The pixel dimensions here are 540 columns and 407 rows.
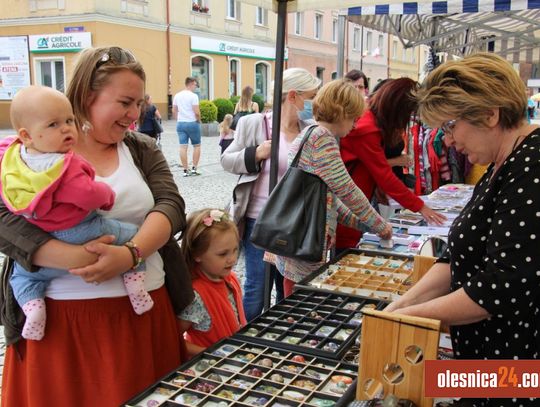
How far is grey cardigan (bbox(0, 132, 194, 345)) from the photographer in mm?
1430

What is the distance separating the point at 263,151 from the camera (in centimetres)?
278

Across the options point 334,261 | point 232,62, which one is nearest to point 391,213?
point 334,261

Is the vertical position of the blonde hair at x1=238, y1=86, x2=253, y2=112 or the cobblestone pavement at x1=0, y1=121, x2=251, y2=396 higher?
the blonde hair at x1=238, y1=86, x2=253, y2=112

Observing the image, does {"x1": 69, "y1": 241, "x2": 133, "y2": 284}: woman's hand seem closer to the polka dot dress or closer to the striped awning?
the polka dot dress

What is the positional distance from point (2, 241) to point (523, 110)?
1336 millimetres

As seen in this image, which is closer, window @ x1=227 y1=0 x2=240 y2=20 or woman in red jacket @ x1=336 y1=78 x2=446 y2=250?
woman in red jacket @ x1=336 y1=78 x2=446 y2=250

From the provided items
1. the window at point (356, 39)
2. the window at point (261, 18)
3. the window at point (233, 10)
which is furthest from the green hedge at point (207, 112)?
the window at point (356, 39)

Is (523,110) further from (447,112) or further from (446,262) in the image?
(446,262)

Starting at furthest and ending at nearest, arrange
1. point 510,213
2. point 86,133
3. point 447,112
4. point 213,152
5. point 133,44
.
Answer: point 133,44, point 213,152, point 86,133, point 447,112, point 510,213

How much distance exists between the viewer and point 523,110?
50.2 inches

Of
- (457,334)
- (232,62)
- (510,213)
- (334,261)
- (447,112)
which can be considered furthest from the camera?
(232,62)

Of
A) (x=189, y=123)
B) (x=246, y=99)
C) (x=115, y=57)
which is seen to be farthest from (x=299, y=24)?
(x=115, y=57)

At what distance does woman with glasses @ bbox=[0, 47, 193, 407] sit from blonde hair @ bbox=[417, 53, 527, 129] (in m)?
0.83

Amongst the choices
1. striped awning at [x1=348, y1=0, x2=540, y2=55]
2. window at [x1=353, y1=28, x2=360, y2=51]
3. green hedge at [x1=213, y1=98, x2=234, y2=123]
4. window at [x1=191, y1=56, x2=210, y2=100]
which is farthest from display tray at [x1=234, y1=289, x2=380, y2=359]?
window at [x1=353, y1=28, x2=360, y2=51]
